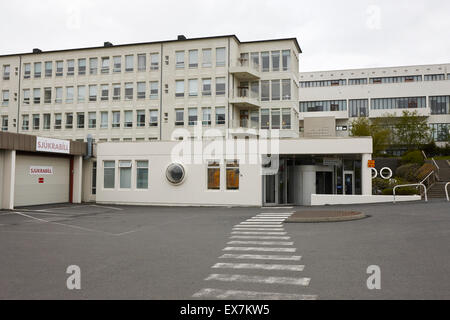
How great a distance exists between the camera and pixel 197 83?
46.3 metres

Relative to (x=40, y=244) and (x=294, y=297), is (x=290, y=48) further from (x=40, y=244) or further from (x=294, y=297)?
(x=294, y=297)

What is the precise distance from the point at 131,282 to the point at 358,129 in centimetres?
4942

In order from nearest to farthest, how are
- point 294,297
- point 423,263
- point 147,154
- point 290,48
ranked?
point 294,297 < point 423,263 < point 147,154 < point 290,48

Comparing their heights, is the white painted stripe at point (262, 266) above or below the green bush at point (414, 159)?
below

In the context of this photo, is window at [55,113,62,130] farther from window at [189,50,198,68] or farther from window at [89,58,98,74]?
window at [189,50,198,68]

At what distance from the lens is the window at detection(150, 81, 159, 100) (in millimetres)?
47656

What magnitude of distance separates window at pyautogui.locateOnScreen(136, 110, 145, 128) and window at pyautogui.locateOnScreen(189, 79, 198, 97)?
6.20 meters

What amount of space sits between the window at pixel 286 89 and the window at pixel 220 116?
697cm

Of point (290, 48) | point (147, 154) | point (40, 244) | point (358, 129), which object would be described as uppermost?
point (290, 48)

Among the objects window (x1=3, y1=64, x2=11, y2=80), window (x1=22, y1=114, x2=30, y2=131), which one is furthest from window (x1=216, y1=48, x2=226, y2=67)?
window (x1=3, y1=64, x2=11, y2=80)

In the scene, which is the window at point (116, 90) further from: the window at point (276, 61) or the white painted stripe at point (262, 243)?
the white painted stripe at point (262, 243)

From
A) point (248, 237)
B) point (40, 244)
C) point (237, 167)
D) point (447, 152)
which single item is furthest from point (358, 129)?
point (40, 244)

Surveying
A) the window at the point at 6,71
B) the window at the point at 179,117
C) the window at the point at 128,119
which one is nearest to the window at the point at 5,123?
the window at the point at 6,71

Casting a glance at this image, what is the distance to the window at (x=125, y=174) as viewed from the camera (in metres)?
27.9
